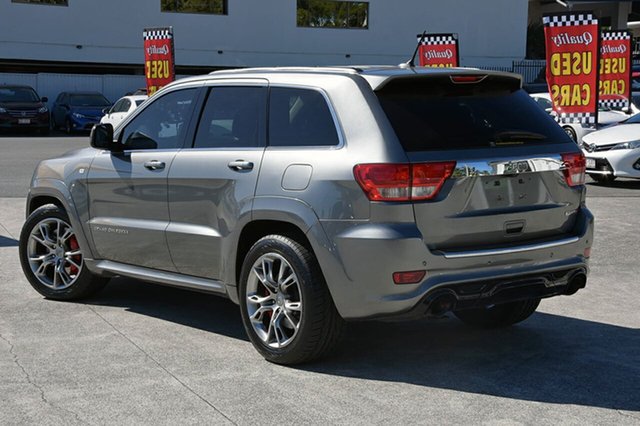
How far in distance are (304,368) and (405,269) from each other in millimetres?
944

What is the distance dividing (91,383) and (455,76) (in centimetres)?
264

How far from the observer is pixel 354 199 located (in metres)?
5.22

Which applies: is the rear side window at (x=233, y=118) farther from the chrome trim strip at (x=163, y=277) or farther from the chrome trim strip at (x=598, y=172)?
the chrome trim strip at (x=598, y=172)

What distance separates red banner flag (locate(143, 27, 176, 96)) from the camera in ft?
77.6

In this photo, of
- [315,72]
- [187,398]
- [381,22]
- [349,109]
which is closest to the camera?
[187,398]

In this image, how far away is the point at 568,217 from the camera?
5809mm

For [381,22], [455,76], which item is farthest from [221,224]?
[381,22]

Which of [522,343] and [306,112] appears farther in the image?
[522,343]

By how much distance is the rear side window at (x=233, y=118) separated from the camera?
6027 mm

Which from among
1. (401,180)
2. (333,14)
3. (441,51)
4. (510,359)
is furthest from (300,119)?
(333,14)

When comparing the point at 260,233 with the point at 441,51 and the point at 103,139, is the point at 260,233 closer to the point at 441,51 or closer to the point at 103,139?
the point at 103,139

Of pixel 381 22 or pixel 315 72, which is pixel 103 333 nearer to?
pixel 315 72

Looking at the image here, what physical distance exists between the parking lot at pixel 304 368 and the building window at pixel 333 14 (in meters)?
34.8

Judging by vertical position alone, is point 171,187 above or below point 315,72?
below
